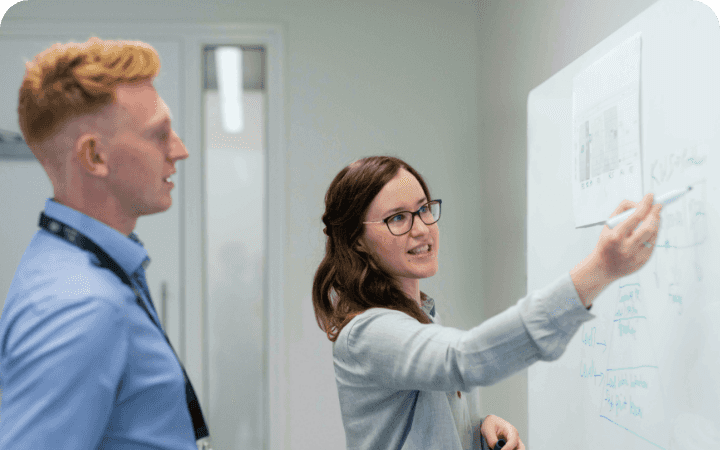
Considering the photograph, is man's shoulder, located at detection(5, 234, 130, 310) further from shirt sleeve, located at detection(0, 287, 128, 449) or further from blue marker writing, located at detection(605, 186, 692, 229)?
blue marker writing, located at detection(605, 186, 692, 229)

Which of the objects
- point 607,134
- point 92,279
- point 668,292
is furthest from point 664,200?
point 92,279

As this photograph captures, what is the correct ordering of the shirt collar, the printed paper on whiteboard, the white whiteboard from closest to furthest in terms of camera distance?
the shirt collar → the white whiteboard → the printed paper on whiteboard

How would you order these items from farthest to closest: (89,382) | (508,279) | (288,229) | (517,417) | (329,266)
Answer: (288,229), (508,279), (517,417), (329,266), (89,382)

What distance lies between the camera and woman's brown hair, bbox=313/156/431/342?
0.92 meters

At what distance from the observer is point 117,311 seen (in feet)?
1.73

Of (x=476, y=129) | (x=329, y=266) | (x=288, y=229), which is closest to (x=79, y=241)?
(x=329, y=266)

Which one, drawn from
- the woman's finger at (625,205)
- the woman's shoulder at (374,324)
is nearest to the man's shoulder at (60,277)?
the woman's shoulder at (374,324)

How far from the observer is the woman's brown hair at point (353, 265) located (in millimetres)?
916

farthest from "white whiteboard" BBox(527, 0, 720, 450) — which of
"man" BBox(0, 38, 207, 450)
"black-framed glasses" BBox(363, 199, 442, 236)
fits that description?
"man" BBox(0, 38, 207, 450)

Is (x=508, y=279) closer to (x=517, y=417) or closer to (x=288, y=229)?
(x=517, y=417)

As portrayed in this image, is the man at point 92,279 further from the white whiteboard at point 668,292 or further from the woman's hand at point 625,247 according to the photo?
the white whiteboard at point 668,292

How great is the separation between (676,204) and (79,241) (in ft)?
2.77

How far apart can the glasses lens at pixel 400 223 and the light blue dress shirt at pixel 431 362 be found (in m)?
0.16

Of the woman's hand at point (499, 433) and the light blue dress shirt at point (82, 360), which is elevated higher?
the light blue dress shirt at point (82, 360)
